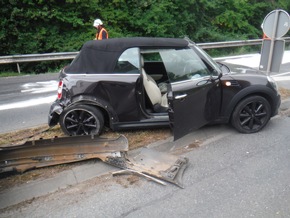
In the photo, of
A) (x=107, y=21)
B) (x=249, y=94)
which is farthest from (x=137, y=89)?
(x=107, y=21)

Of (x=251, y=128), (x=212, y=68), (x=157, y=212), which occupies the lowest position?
(x=157, y=212)

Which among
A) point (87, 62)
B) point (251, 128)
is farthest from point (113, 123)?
point (251, 128)

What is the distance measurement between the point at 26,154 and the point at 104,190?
4.01 feet

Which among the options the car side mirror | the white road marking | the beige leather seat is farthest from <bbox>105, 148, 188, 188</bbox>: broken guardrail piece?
the white road marking

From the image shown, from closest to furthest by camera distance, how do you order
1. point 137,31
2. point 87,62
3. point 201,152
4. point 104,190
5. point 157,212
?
point 157,212, point 104,190, point 201,152, point 87,62, point 137,31

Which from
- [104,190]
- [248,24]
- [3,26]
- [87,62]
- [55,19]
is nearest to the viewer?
[104,190]

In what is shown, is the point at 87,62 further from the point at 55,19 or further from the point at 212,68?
the point at 55,19

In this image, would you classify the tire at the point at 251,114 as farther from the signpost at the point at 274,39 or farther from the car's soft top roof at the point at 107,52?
the signpost at the point at 274,39

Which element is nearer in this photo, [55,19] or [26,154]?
[26,154]

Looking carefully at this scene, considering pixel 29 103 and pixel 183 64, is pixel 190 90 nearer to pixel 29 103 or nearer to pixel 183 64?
pixel 183 64

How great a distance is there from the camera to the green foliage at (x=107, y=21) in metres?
11.8

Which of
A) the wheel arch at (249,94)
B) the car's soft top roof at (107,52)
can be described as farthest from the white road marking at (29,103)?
the wheel arch at (249,94)

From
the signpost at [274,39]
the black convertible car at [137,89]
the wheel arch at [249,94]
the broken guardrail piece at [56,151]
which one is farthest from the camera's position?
the signpost at [274,39]

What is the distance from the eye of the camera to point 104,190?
3.56 metres
